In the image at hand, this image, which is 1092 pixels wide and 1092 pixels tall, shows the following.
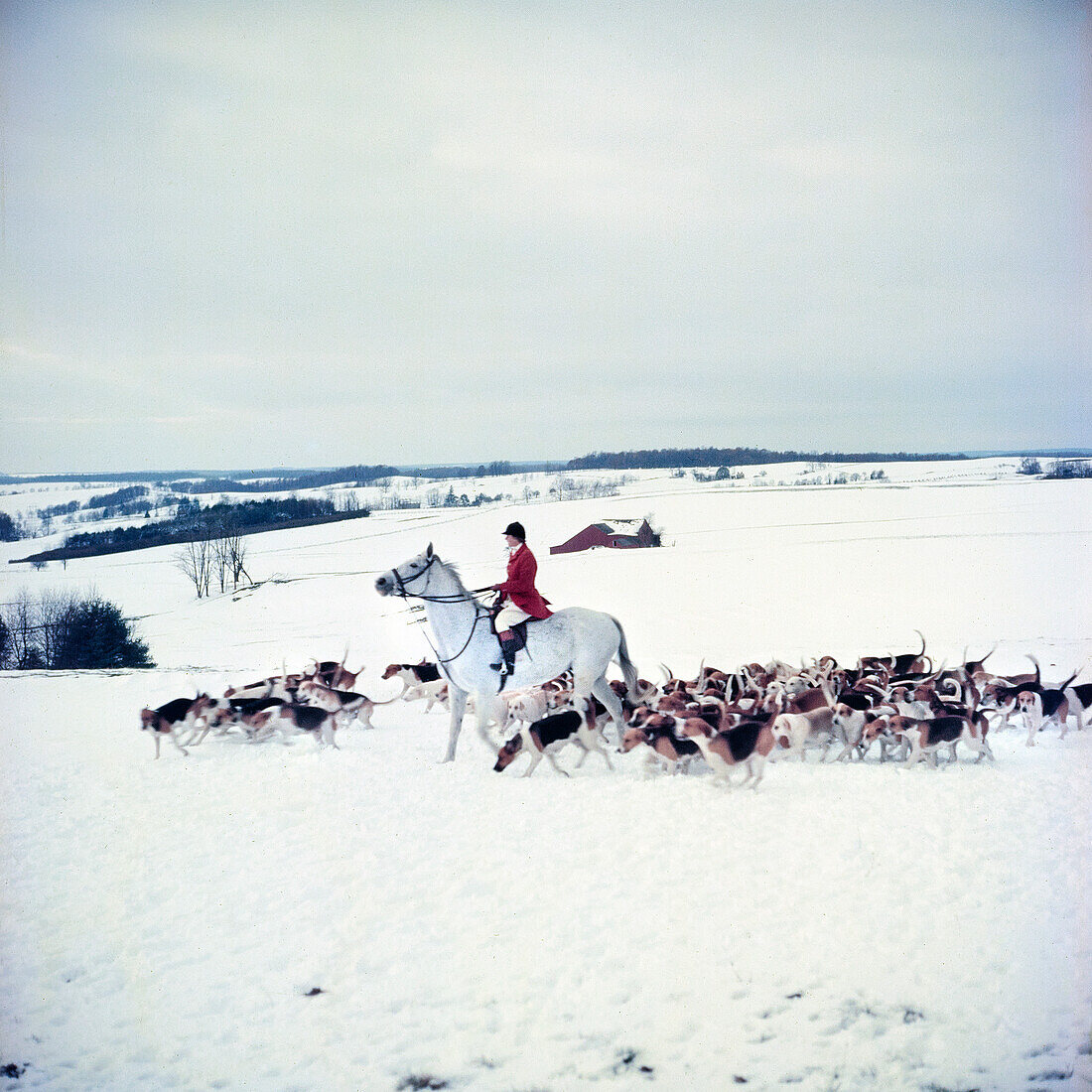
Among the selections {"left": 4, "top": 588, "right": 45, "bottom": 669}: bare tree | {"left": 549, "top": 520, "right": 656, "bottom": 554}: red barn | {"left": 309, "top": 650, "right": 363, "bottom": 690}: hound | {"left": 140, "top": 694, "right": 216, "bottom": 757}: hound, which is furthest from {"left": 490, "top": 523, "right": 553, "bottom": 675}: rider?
{"left": 549, "top": 520, "right": 656, "bottom": 554}: red barn

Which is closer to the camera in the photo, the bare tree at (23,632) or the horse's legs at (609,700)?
the horse's legs at (609,700)

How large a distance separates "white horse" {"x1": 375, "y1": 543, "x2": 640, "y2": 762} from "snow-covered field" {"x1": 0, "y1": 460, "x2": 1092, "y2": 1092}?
2.22 ft

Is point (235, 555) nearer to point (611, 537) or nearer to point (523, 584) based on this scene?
point (611, 537)

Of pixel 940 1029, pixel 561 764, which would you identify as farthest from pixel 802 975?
pixel 561 764

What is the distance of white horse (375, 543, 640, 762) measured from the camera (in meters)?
7.04

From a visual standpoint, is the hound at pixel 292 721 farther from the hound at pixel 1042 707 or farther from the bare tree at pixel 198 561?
the bare tree at pixel 198 561

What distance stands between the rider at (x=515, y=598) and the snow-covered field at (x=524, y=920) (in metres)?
1.13

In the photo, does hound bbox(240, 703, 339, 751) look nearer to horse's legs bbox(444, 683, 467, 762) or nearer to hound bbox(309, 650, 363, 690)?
horse's legs bbox(444, 683, 467, 762)

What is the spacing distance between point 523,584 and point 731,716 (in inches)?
90.8

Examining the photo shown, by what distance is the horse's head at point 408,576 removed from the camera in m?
6.92

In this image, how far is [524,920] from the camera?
163 inches

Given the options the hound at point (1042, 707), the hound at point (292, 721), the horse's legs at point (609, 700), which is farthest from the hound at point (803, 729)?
the hound at point (292, 721)

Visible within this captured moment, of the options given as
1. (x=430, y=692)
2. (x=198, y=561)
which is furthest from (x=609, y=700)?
(x=198, y=561)

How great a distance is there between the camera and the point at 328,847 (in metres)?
5.07
